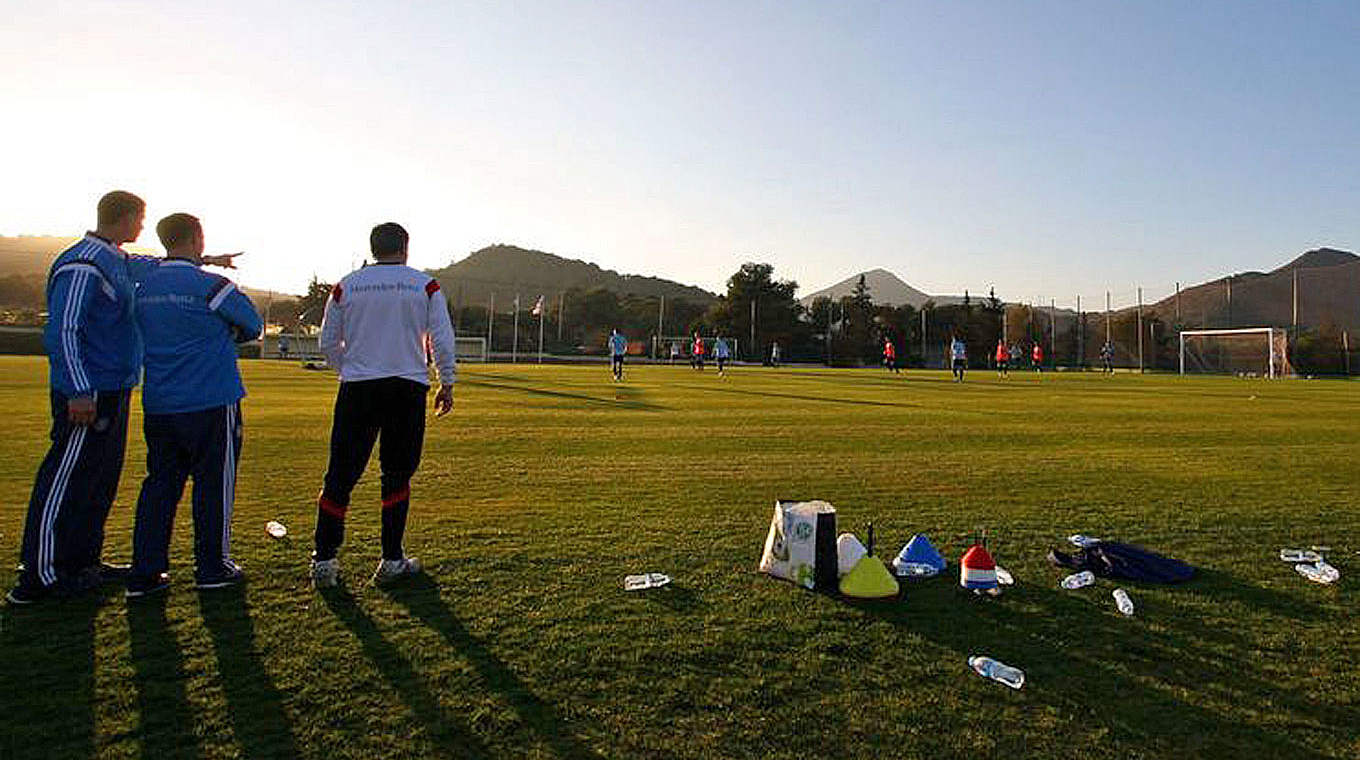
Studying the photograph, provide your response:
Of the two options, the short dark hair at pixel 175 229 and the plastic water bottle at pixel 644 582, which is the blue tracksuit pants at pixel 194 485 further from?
the plastic water bottle at pixel 644 582

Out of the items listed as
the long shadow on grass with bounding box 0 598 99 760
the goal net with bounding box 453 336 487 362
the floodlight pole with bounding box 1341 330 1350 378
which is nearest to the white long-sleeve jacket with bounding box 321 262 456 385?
the long shadow on grass with bounding box 0 598 99 760

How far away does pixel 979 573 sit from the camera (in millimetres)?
4383

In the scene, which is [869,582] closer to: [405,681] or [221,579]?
[405,681]

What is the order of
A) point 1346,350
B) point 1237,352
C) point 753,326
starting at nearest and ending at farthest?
1. point 1346,350
2. point 1237,352
3. point 753,326

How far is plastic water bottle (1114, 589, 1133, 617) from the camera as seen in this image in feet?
13.5

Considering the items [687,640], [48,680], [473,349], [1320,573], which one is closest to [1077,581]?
[1320,573]

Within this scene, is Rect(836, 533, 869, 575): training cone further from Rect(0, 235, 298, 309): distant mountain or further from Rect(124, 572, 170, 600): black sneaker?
Rect(0, 235, 298, 309): distant mountain

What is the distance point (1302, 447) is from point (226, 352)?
13.0 meters

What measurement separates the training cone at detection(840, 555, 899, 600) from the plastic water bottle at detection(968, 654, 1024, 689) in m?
0.84

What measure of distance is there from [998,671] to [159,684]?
3.31 m

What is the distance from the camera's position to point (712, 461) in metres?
9.20

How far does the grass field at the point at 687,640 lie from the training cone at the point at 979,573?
0.39 ft

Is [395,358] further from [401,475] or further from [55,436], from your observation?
[55,436]

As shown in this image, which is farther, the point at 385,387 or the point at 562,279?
the point at 562,279
